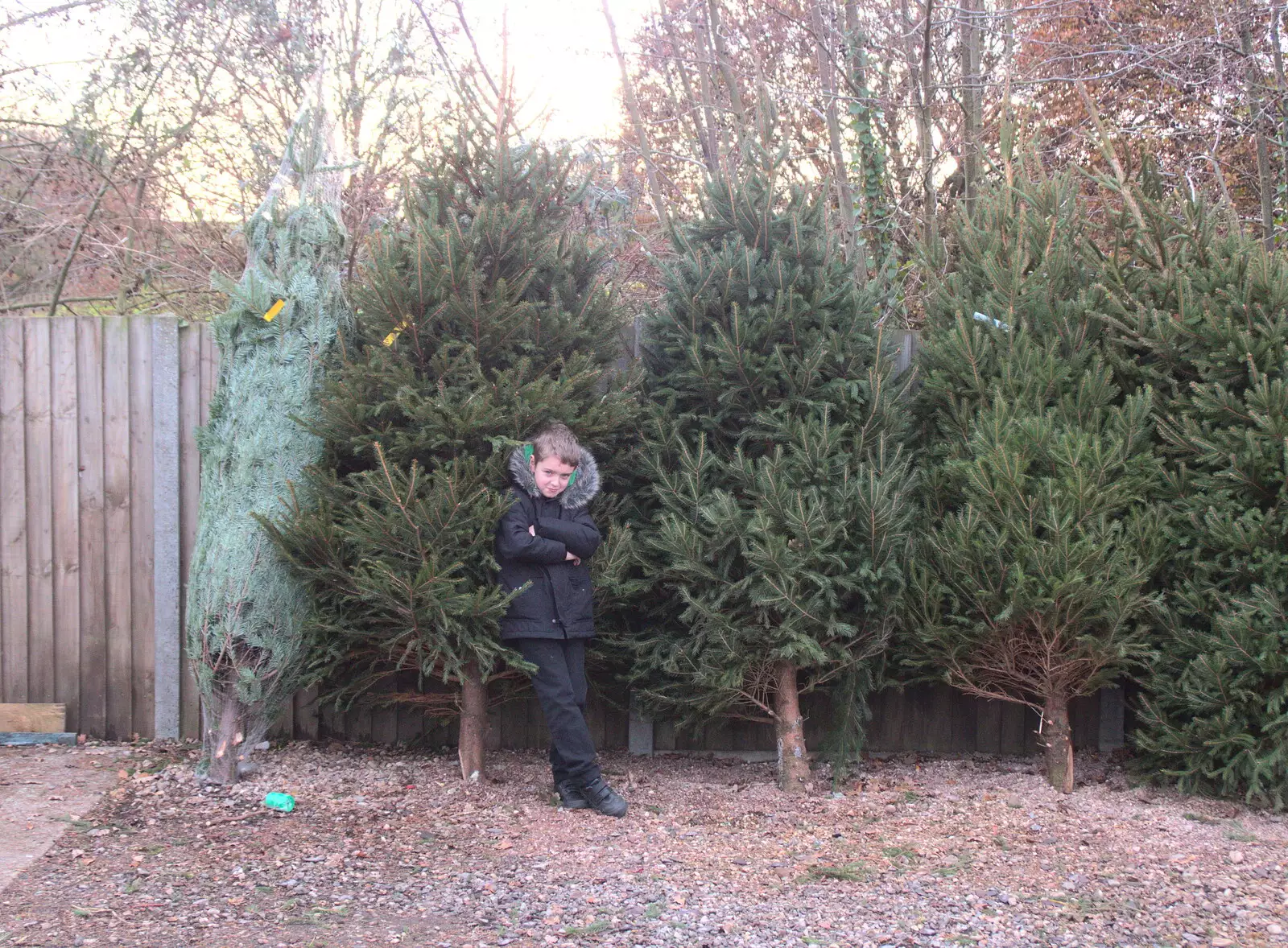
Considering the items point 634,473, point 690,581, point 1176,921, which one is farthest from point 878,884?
point 634,473

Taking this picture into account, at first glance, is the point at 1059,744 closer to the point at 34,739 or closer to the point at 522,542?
the point at 522,542

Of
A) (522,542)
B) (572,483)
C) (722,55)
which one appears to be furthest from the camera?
(722,55)

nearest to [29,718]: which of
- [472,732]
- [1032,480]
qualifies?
[472,732]

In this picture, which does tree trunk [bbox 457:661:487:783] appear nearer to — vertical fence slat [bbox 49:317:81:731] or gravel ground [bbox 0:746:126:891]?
gravel ground [bbox 0:746:126:891]

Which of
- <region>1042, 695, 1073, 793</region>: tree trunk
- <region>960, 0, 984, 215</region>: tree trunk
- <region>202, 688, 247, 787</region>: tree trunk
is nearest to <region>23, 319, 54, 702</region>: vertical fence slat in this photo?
<region>202, 688, 247, 787</region>: tree trunk

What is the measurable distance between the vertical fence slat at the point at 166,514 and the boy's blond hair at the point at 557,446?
2.05 m

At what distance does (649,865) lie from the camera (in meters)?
3.77

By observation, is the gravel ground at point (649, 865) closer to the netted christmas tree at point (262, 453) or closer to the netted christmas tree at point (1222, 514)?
the netted christmas tree at point (1222, 514)

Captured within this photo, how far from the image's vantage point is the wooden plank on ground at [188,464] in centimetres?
511

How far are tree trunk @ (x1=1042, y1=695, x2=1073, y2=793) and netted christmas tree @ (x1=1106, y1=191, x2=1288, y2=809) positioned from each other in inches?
12.3

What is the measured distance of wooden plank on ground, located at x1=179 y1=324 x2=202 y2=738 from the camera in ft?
16.8

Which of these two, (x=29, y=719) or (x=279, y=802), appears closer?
(x=279, y=802)

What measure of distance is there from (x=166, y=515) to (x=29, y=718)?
1.23 m

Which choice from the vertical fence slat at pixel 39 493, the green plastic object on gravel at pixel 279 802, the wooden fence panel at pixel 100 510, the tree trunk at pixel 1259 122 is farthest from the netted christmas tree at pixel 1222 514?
the vertical fence slat at pixel 39 493
